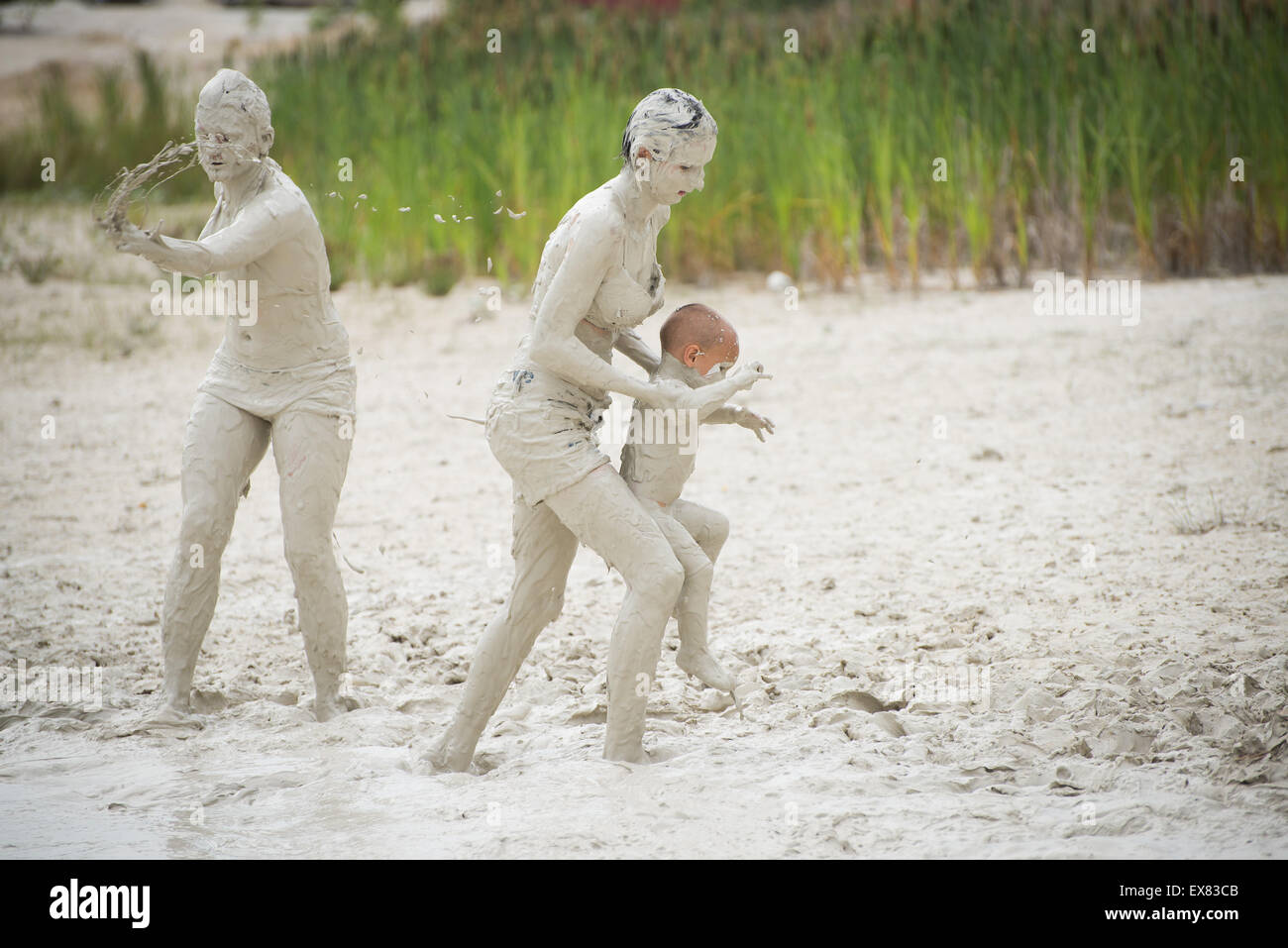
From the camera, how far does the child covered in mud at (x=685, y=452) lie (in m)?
3.91

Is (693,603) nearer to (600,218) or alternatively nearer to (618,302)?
(618,302)

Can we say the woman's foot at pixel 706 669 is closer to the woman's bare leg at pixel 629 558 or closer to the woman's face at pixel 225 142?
the woman's bare leg at pixel 629 558

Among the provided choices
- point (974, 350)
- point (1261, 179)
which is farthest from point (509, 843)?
point (1261, 179)

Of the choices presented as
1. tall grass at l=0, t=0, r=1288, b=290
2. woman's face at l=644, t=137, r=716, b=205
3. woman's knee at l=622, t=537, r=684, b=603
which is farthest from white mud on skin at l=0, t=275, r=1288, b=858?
woman's face at l=644, t=137, r=716, b=205

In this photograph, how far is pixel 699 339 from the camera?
3.91 metres

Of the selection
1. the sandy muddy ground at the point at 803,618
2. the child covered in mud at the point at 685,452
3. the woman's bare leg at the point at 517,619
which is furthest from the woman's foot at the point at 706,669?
the woman's bare leg at the point at 517,619

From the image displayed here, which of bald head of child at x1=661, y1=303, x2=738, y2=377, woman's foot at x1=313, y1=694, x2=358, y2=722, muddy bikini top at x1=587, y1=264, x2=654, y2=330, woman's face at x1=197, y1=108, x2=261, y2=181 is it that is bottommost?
woman's foot at x1=313, y1=694, x2=358, y2=722

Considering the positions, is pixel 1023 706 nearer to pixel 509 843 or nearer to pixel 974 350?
pixel 509 843

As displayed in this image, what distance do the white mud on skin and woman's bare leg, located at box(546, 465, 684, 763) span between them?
320 mm

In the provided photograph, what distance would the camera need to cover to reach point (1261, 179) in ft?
29.3

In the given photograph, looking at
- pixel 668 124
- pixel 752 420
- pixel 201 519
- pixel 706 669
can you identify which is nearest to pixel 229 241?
pixel 201 519

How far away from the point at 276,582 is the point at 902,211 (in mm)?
5868

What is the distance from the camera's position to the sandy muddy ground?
3666 millimetres

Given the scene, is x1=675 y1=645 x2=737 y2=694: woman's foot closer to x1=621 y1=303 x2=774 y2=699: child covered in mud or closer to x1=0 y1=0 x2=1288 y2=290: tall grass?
x1=621 y1=303 x2=774 y2=699: child covered in mud
